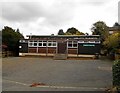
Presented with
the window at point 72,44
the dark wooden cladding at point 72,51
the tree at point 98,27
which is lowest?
the dark wooden cladding at point 72,51

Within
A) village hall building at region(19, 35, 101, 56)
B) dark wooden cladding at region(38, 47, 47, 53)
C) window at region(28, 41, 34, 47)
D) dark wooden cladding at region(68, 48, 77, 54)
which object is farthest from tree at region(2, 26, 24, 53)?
dark wooden cladding at region(68, 48, 77, 54)

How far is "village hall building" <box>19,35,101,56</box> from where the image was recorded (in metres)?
46.2

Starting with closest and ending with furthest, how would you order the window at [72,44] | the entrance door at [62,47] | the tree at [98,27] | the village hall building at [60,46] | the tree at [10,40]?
1. the village hall building at [60,46]
2. the window at [72,44]
3. the entrance door at [62,47]
4. the tree at [10,40]
5. the tree at [98,27]

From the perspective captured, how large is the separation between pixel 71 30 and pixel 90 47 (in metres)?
37.4

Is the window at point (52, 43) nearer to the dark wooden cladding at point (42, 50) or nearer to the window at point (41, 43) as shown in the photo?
the window at point (41, 43)

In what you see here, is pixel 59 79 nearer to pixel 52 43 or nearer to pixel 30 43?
pixel 52 43

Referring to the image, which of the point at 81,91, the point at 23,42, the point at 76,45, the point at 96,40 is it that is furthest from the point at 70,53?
the point at 81,91

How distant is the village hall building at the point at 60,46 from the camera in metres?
46.2

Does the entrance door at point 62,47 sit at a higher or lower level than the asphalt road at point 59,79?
higher

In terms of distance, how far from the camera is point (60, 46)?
48062 mm

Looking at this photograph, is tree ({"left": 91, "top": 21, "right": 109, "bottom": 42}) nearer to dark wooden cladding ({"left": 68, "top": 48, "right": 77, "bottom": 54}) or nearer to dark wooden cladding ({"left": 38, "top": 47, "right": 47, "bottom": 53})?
dark wooden cladding ({"left": 68, "top": 48, "right": 77, "bottom": 54})

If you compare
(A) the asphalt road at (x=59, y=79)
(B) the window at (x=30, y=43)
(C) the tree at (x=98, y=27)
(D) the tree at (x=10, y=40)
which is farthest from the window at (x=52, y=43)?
(A) the asphalt road at (x=59, y=79)

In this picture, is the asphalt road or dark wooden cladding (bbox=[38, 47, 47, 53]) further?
dark wooden cladding (bbox=[38, 47, 47, 53])

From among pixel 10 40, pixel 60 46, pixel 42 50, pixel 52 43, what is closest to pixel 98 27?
pixel 60 46
